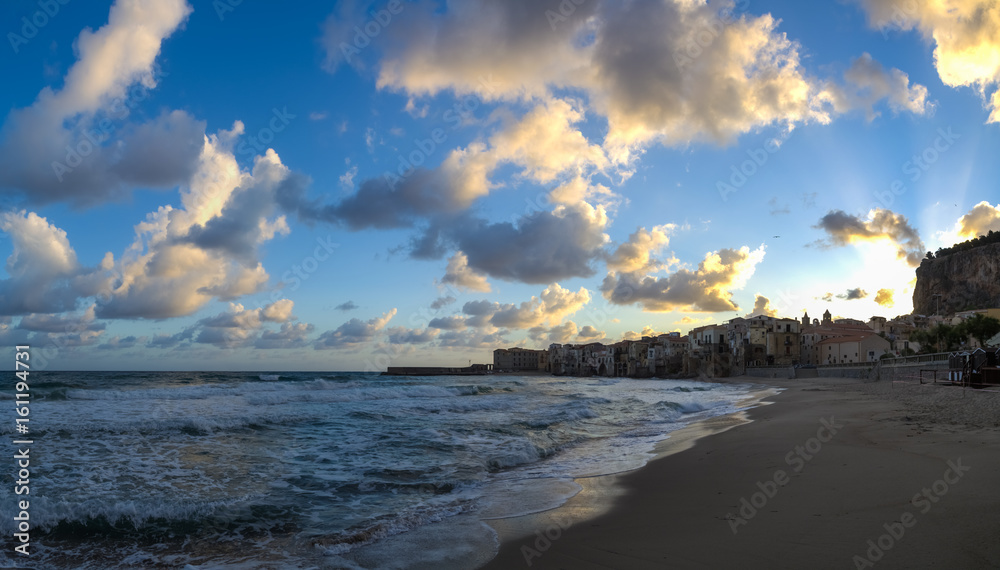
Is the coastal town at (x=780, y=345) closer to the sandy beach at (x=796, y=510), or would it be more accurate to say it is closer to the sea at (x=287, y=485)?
the sandy beach at (x=796, y=510)

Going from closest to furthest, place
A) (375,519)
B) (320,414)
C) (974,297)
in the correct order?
(375,519) < (320,414) < (974,297)

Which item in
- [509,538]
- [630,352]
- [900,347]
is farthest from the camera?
[630,352]

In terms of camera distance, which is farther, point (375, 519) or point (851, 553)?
point (375, 519)

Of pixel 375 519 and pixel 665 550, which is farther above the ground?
pixel 665 550

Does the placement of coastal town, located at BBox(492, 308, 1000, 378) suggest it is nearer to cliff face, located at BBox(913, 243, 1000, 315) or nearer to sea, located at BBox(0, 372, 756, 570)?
cliff face, located at BBox(913, 243, 1000, 315)

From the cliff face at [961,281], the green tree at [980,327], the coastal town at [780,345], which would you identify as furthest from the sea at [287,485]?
the cliff face at [961,281]

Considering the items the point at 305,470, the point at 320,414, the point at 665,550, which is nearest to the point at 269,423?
the point at 320,414

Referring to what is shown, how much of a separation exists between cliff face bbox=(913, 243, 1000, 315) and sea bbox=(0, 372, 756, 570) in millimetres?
112864

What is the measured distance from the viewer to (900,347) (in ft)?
216

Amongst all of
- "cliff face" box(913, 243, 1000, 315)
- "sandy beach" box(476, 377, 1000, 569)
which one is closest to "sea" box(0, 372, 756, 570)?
"sandy beach" box(476, 377, 1000, 569)

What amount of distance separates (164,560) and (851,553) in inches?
264

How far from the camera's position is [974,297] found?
3824 inches

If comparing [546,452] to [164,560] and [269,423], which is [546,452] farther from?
[269,423]

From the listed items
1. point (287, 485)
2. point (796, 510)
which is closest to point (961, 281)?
point (796, 510)
